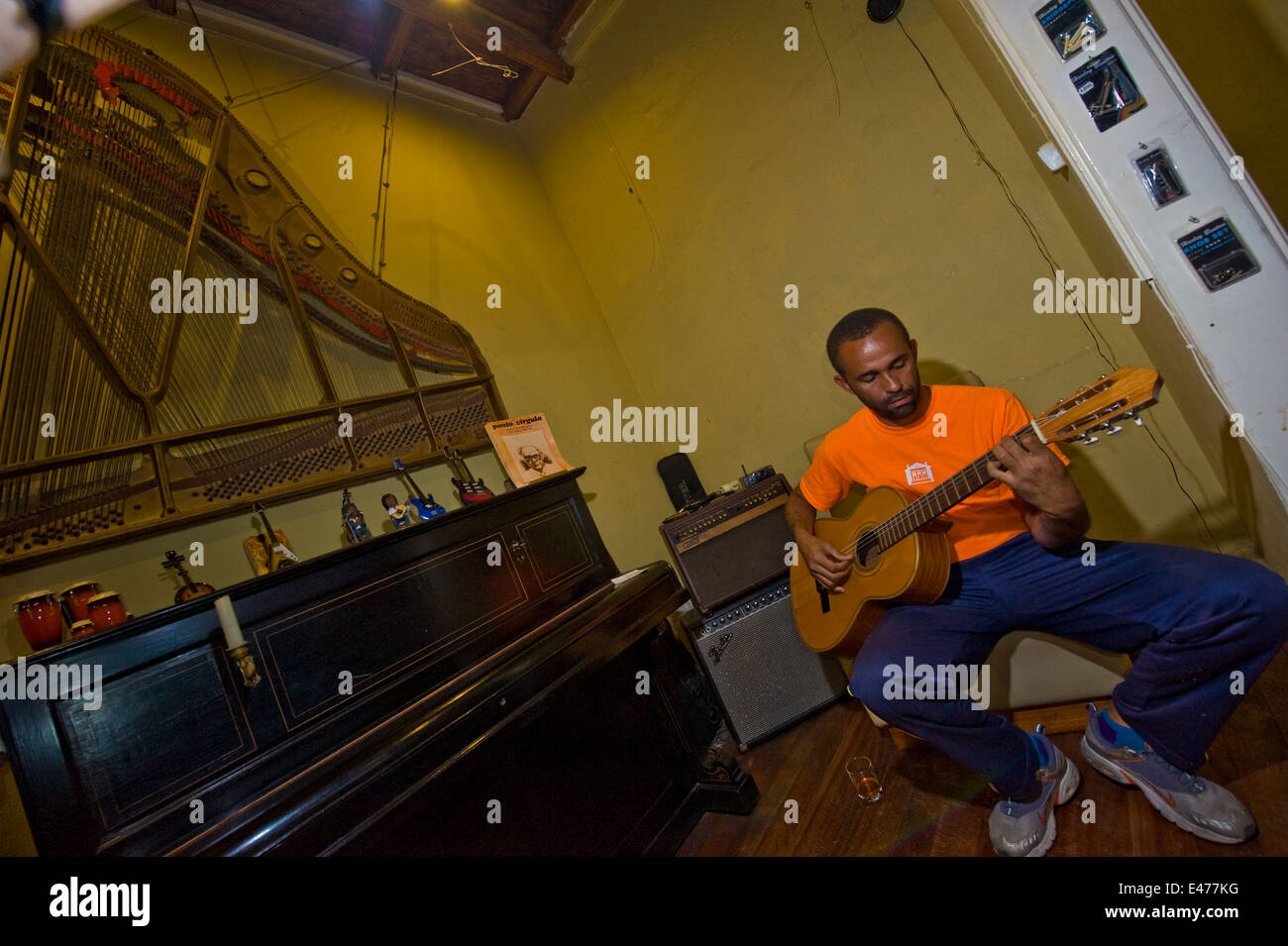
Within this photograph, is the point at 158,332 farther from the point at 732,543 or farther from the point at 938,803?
the point at 938,803

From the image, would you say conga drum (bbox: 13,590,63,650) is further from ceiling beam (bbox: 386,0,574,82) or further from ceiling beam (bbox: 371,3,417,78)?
ceiling beam (bbox: 371,3,417,78)

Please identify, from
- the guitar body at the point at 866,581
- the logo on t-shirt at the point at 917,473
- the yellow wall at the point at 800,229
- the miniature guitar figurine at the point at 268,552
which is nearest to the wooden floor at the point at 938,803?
the guitar body at the point at 866,581

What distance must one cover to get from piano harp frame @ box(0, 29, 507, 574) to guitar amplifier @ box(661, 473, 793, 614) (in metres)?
1.27

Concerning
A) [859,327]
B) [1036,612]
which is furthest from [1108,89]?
[1036,612]

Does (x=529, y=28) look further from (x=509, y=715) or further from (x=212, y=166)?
(x=509, y=715)

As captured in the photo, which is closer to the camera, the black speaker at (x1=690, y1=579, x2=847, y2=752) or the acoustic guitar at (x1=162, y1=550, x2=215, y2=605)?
the acoustic guitar at (x1=162, y1=550, x2=215, y2=605)

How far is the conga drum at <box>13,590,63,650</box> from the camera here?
1.44 meters

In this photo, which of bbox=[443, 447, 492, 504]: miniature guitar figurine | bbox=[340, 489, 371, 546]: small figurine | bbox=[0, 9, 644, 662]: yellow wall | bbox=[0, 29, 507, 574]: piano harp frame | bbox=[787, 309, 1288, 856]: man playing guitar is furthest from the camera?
bbox=[0, 9, 644, 662]: yellow wall

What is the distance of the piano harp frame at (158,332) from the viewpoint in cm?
175

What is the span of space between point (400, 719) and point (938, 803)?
1.66 meters

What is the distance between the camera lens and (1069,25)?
1710 millimetres

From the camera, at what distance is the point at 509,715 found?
1.54 m

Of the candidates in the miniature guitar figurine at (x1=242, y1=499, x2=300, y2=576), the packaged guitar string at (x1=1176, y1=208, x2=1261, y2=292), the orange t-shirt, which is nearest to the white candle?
the miniature guitar figurine at (x1=242, y1=499, x2=300, y2=576)
